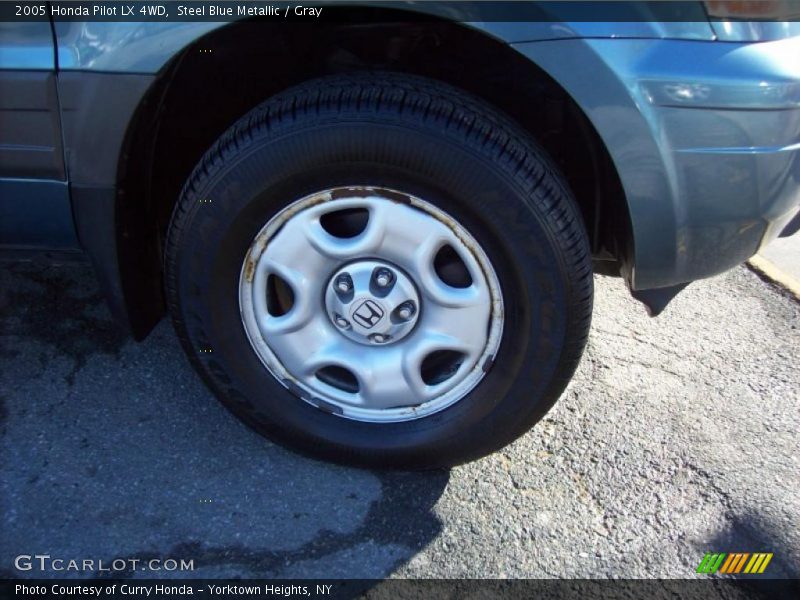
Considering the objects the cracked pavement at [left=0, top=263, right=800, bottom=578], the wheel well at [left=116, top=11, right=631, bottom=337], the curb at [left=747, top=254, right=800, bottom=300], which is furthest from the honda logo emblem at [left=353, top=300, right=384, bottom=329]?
the curb at [left=747, top=254, right=800, bottom=300]

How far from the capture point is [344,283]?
2.04m

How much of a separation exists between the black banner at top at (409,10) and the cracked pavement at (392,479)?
120 cm

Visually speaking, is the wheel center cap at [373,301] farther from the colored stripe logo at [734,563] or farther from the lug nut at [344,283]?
the colored stripe logo at [734,563]

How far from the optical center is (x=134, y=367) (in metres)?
2.62

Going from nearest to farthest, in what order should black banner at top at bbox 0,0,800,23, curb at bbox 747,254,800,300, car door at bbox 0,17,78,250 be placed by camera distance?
black banner at top at bbox 0,0,800,23 → car door at bbox 0,17,78,250 → curb at bbox 747,254,800,300

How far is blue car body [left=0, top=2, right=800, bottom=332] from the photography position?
169 centimetres

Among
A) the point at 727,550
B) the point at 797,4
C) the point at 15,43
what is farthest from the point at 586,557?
the point at 15,43

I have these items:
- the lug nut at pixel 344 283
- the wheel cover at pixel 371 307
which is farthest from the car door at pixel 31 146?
the lug nut at pixel 344 283

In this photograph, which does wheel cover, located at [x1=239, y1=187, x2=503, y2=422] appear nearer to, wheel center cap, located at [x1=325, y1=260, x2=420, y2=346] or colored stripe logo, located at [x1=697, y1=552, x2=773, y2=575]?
wheel center cap, located at [x1=325, y1=260, x2=420, y2=346]

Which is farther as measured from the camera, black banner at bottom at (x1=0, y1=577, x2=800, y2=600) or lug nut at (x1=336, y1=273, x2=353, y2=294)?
lug nut at (x1=336, y1=273, x2=353, y2=294)

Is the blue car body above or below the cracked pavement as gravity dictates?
above

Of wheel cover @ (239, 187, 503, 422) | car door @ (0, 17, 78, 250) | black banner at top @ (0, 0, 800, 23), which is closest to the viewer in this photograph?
black banner at top @ (0, 0, 800, 23)

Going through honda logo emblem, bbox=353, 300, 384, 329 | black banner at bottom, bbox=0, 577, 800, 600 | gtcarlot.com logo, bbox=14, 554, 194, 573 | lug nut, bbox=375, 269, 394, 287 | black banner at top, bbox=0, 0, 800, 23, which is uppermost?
black banner at top, bbox=0, 0, 800, 23

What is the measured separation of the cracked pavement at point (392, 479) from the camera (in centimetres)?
202
